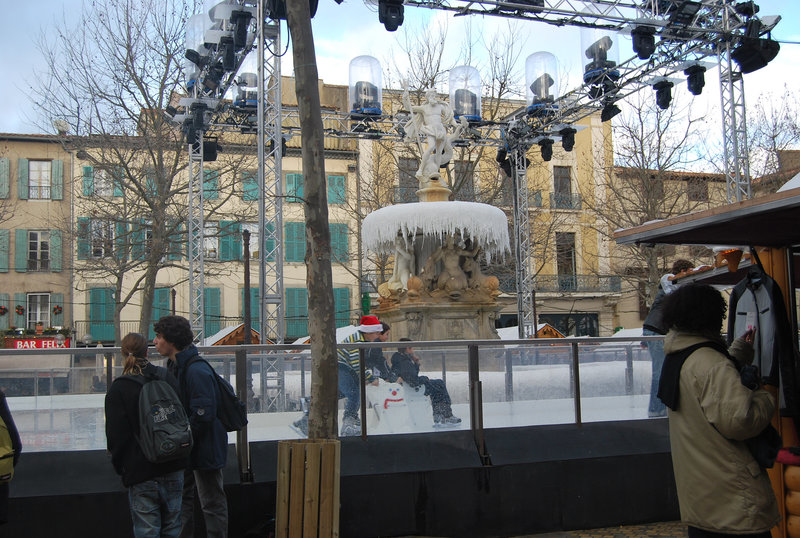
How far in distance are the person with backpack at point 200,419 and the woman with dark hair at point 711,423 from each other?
2.91 m

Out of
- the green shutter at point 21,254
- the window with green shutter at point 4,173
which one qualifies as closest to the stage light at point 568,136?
the window with green shutter at point 4,173

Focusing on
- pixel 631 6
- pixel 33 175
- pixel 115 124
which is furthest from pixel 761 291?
pixel 33 175

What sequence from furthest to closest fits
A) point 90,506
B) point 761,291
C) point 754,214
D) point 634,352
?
point 634,352
point 90,506
point 761,291
point 754,214

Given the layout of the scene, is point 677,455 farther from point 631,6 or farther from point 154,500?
point 631,6

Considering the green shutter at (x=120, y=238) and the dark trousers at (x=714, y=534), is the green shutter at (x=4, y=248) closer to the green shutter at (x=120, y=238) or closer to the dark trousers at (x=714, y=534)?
the green shutter at (x=120, y=238)

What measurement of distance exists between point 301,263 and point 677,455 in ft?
112

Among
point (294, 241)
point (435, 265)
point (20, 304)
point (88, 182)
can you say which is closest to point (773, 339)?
point (435, 265)

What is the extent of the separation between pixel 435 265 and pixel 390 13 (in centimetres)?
491

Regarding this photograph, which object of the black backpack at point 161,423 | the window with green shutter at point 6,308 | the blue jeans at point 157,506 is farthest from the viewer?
the window with green shutter at point 6,308

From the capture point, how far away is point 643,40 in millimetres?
15023

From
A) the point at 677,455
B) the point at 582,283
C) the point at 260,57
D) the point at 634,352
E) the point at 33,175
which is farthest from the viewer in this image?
the point at 582,283

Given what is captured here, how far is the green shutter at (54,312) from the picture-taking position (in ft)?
119

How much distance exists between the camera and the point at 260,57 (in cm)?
1262

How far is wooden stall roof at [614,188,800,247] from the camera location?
4117 mm
